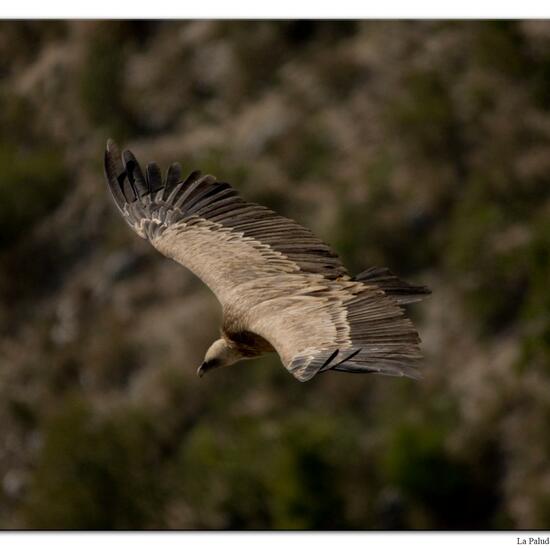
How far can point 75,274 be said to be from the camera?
30391 millimetres

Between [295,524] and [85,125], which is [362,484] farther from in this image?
[85,125]

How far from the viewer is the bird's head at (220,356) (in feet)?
27.2

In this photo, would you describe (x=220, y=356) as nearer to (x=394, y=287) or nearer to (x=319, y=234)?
(x=394, y=287)

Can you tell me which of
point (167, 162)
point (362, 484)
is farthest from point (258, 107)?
point (362, 484)

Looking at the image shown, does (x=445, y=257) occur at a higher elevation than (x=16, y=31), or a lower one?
lower

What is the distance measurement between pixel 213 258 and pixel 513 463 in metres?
15.0

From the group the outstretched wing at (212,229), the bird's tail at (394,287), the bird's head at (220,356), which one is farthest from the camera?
the outstretched wing at (212,229)

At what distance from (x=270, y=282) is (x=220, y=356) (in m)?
0.46

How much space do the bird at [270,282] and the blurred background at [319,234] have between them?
13.2 meters

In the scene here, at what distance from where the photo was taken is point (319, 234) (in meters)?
26.8

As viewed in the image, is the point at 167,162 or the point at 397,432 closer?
the point at 397,432

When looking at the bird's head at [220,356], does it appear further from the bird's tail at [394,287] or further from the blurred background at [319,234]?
the blurred background at [319,234]

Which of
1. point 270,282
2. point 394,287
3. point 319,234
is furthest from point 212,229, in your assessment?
point 319,234

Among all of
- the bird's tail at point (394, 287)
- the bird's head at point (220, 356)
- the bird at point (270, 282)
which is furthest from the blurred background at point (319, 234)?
the bird's tail at point (394, 287)
